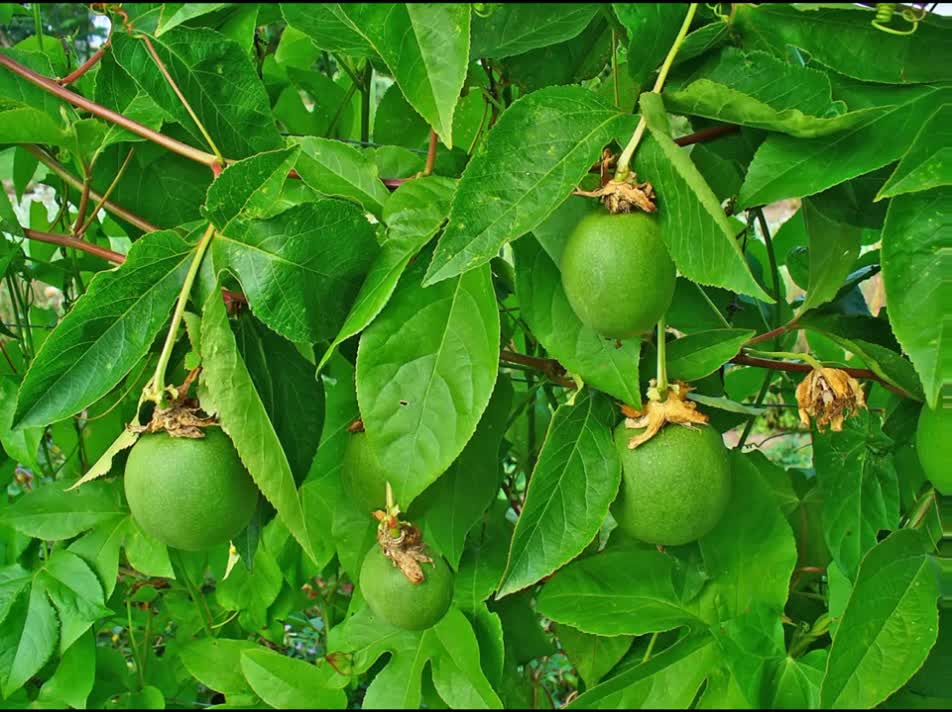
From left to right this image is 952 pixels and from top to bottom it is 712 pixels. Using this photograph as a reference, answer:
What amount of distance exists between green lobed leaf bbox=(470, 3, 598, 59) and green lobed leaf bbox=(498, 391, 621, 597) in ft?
1.07

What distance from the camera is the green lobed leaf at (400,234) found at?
0.72 metres

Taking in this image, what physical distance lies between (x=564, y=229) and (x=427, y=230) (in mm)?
122

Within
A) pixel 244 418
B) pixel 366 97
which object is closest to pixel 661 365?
pixel 244 418

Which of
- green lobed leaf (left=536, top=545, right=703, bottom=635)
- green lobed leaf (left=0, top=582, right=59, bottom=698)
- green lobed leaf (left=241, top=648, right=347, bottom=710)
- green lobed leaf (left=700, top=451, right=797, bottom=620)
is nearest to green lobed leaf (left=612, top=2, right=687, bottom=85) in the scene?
green lobed leaf (left=700, top=451, right=797, bottom=620)

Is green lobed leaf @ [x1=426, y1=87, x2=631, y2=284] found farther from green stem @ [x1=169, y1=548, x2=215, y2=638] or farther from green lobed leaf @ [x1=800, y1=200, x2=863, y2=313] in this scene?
green stem @ [x1=169, y1=548, x2=215, y2=638]

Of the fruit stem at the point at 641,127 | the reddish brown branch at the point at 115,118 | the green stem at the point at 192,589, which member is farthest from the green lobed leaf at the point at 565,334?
the green stem at the point at 192,589

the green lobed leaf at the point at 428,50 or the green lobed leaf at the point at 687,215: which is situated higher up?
the green lobed leaf at the point at 428,50

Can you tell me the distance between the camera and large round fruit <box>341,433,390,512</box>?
2.68 ft

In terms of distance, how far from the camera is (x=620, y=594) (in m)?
0.97

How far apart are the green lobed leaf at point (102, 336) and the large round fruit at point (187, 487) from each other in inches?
2.8

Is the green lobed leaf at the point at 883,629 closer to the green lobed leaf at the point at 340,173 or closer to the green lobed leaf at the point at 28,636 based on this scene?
the green lobed leaf at the point at 340,173

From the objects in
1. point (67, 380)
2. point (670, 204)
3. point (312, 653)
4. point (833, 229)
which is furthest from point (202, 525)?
point (312, 653)

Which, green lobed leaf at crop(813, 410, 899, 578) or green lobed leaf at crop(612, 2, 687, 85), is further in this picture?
green lobed leaf at crop(813, 410, 899, 578)

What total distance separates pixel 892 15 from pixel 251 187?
55 cm
